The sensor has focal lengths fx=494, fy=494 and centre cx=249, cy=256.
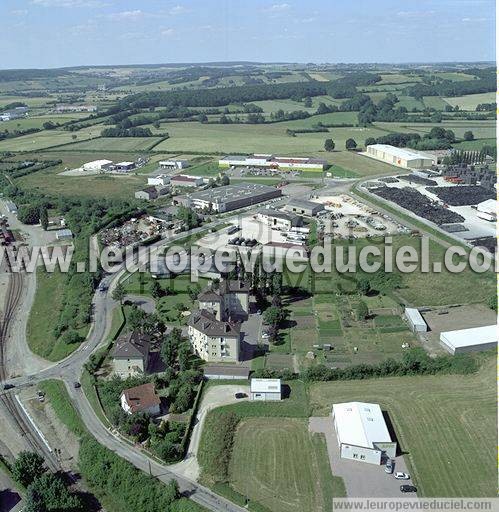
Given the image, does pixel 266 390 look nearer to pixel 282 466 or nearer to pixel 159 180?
pixel 282 466

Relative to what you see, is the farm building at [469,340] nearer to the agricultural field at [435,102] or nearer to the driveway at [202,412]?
the driveway at [202,412]

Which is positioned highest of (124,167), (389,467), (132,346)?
(124,167)

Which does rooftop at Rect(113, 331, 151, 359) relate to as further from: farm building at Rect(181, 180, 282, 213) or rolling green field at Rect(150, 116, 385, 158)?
rolling green field at Rect(150, 116, 385, 158)

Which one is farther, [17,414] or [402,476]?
[17,414]

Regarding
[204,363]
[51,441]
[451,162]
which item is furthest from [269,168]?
[51,441]

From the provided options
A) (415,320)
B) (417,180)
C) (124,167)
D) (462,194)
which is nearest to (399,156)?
(417,180)

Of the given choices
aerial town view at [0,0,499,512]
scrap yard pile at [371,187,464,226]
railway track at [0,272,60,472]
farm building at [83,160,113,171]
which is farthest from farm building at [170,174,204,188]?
railway track at [0,272,60,472]

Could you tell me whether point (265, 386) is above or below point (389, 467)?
above

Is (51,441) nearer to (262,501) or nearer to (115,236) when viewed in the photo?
(262,501)
